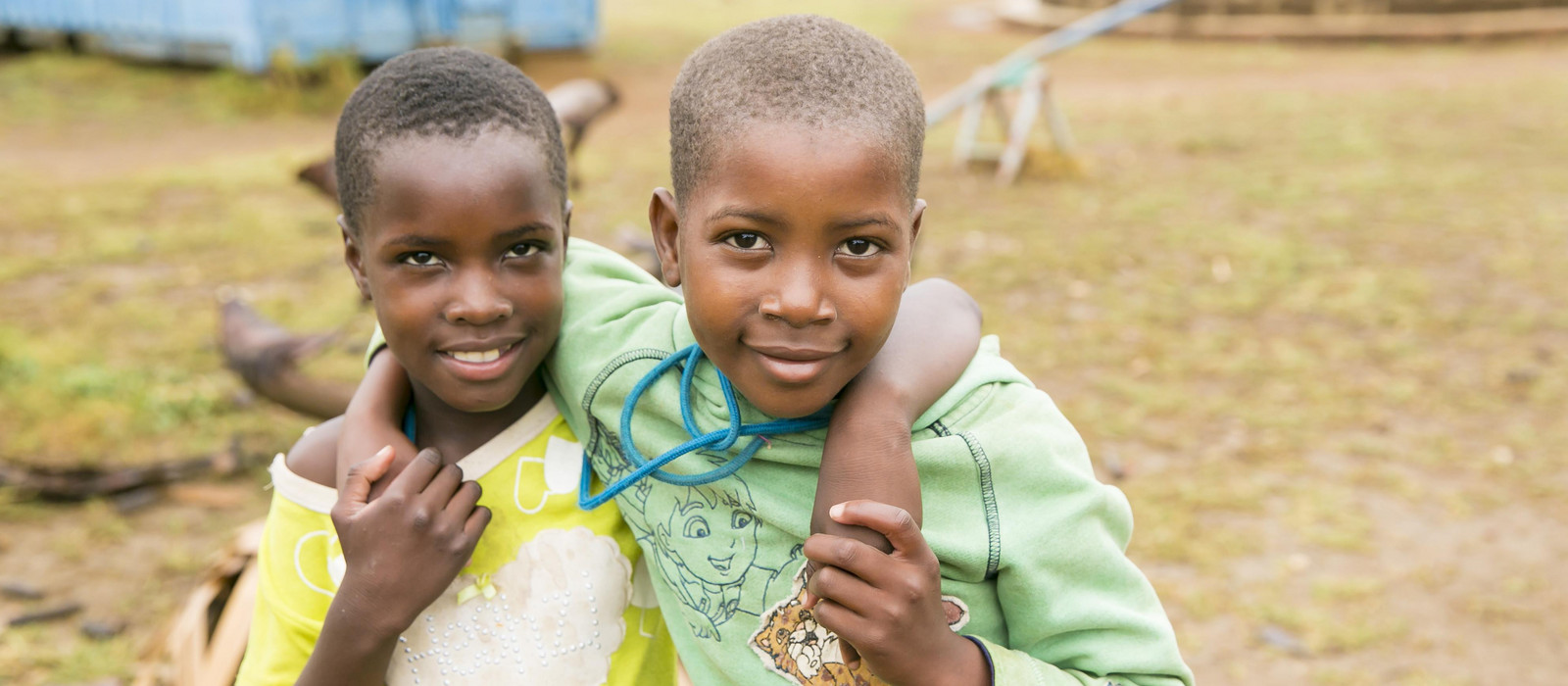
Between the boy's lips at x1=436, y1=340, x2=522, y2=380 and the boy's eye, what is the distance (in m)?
0.12

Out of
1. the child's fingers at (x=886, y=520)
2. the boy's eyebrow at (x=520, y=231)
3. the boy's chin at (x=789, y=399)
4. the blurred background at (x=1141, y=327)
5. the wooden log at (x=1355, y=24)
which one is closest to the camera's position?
the child's fingers at (x=886, y=520)

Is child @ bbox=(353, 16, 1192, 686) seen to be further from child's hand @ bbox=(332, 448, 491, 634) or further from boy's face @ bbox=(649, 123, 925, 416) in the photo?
child's hand @ bbox=(332, 448, 491, 634)

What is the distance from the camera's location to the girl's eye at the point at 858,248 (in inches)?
50.6

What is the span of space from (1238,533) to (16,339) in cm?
492

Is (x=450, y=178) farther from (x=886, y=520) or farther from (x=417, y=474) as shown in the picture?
(x=886, y=520)

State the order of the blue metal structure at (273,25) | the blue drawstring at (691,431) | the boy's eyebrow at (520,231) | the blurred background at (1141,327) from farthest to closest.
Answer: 1. the blue metal structure at (273,25)
2. the blurred background at (1141,327)
3. the boy's eyebrow at (520,231)
4. the blue drawstring at (691,431)

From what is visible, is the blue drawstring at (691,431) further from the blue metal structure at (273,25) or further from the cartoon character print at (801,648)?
the blue metal structure at (273,25)

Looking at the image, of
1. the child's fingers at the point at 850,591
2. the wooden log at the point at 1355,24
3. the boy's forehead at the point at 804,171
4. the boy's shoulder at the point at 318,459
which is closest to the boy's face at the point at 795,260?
the boy's forehead at the point at 804,171

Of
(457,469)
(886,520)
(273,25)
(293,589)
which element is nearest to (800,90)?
(886,520)

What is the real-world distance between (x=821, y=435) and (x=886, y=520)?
0.28 metres

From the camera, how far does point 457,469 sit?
158 cm

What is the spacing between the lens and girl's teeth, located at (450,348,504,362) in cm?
158

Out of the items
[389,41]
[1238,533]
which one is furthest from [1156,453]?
[389,41]

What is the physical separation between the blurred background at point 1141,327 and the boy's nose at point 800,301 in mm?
1640
